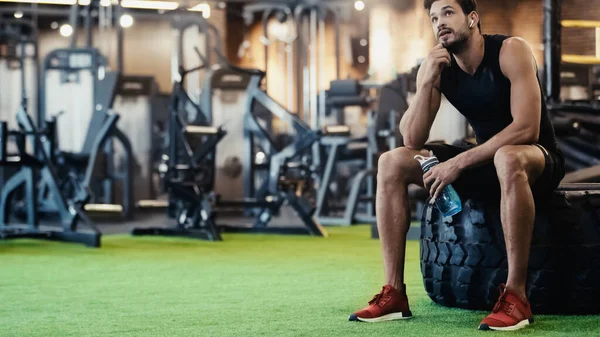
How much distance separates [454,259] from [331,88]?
5.79 meters

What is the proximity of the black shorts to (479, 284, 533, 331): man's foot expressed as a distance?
316mm

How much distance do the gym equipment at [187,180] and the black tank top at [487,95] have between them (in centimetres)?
372

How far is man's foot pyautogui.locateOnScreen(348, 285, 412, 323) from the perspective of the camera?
294 centimetres

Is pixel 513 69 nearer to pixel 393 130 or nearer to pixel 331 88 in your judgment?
pixel 393 130

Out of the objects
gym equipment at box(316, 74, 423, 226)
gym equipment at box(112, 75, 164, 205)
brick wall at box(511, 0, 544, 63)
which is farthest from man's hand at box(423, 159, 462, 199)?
brick wall at box(511, 0, 544, 63)

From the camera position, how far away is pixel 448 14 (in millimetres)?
2961

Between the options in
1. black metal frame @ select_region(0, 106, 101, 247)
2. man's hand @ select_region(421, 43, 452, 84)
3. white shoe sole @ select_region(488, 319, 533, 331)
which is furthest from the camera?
black metal frame @ select_region(0, 106, 101, 247)

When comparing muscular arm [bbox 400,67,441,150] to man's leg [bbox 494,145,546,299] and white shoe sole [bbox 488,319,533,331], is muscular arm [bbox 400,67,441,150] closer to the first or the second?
man's leg [bbox 494,145,546,299]

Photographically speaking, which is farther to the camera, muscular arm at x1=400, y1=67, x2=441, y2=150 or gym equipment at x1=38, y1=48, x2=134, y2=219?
gym equipment at x1=38, y1=48, x2=134, y2=219

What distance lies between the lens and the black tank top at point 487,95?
2.99 m

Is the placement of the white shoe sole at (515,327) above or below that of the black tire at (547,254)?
below

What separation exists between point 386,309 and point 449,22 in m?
0.85

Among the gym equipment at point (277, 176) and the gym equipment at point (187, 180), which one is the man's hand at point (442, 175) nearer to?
the gym equipment at point (187, 180)

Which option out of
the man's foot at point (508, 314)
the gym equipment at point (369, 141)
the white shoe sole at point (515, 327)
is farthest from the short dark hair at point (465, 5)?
the gym equipment at point (369, 141)
